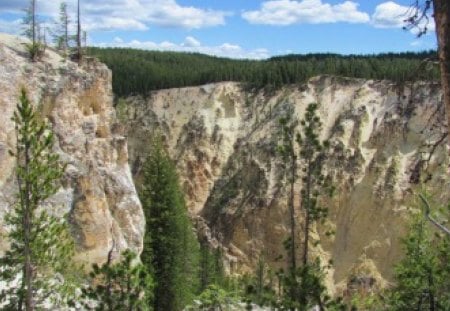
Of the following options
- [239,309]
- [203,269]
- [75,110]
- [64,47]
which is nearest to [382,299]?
[239,309]

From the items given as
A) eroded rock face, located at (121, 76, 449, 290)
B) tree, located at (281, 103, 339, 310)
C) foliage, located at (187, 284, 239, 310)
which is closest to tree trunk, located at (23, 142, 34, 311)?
foliage, located at (187, 284, 239, 310)

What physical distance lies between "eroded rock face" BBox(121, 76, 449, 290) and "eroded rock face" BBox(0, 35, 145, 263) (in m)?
30.5

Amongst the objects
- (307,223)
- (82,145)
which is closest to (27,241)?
(307,223)

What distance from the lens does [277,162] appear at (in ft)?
262

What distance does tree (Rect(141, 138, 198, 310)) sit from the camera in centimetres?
3997

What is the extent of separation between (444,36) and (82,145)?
30.3 m

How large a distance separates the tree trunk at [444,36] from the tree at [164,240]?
35.0 metres

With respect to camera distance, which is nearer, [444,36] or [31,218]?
[444,36]

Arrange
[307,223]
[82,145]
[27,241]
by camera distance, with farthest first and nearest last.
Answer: [82,145] < [27,241] < [307,223]

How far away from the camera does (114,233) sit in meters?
33.8

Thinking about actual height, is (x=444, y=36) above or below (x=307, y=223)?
above

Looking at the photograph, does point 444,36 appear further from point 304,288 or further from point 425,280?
point 425,280

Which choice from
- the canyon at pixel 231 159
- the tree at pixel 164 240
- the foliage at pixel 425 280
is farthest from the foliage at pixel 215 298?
the tree at pixel 164 240

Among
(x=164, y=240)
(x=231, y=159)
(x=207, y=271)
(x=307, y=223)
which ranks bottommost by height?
(x=207, y=271)
